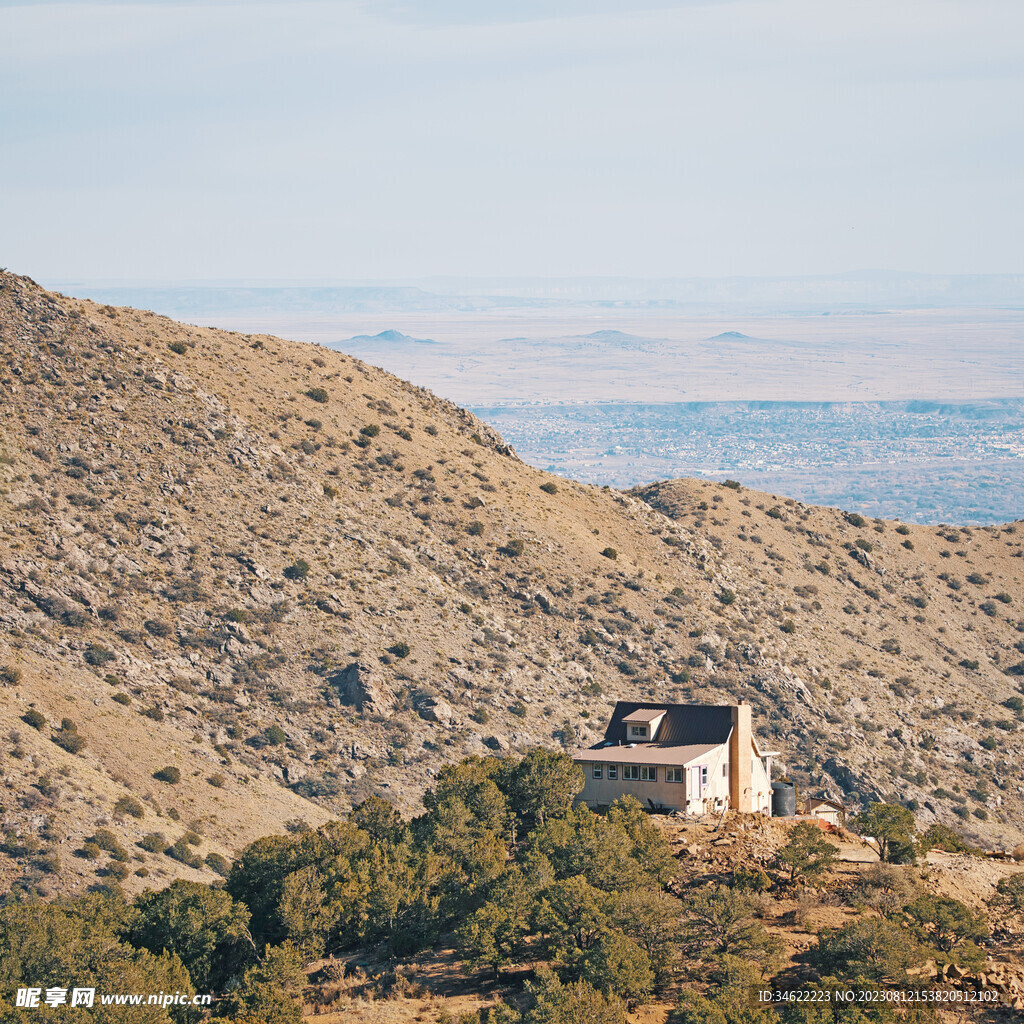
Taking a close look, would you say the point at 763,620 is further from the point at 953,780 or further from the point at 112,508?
the point at 112,508

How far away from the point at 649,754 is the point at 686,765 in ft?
10.5

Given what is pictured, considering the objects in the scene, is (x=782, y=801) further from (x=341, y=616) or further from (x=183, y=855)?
(x=341, y=616)

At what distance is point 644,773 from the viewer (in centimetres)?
6038

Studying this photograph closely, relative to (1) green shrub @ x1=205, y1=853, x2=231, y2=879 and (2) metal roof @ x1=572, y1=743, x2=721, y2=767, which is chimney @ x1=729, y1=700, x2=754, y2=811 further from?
(1) green shrub @ x1=205, y1=853, x2=231, y2=879

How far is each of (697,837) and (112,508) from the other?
6264cm

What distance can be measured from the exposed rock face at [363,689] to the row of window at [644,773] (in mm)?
38292

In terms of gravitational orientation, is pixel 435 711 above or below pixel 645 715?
below

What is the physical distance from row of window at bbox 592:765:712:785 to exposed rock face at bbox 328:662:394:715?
38.3m

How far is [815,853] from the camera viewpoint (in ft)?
166

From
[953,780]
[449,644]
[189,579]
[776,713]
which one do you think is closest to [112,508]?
[189,579]

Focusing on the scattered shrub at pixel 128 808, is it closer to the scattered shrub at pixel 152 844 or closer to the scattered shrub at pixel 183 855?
the scattered shrub at pixel 152 844

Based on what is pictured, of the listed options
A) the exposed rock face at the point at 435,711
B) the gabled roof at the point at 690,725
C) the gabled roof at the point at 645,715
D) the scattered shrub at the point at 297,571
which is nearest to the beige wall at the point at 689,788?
the gabled roof at the point at 690,725

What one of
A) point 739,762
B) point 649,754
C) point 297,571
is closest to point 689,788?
point 649,754

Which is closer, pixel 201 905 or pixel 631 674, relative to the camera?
pixel 201 905
